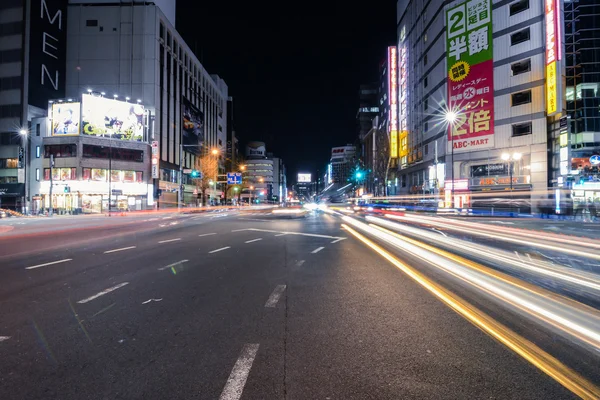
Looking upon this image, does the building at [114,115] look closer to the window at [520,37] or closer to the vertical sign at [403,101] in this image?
the vertical sign at [403,101]

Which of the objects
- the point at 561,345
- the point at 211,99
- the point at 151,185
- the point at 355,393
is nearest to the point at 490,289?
the point at 561,345

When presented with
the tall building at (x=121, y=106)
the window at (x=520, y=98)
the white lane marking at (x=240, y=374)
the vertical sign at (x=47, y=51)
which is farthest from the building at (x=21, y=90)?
the window at (x=520, y=98)

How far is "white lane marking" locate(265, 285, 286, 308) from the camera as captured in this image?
5608 mm

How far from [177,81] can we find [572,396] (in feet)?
237

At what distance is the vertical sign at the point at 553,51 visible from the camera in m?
33.9

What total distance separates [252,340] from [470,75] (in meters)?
47.0

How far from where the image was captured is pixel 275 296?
602 cm

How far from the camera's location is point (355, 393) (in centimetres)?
297

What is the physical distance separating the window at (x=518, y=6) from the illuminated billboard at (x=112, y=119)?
51.7 m

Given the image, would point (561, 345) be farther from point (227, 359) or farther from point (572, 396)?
point (227, 359)

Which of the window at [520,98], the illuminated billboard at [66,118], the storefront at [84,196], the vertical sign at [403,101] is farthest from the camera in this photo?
the vertical sign at [403,101]

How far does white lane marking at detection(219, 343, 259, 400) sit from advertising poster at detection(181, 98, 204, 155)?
68783 millimetres

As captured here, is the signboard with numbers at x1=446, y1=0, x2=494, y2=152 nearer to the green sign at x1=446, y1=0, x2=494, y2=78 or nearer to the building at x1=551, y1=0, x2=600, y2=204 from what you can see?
the green sign at x1=446, y1=0, x2=494, y2=78

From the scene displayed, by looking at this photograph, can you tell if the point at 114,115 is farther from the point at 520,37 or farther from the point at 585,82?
the point at 585,82
